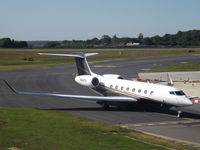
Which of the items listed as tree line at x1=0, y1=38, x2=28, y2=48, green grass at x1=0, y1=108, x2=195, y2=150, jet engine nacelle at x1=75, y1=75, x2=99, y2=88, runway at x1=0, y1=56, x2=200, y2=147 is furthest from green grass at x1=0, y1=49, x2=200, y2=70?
tree line at x1=0, y1=38, x2=28, y2=48

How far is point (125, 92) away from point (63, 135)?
1052 centimetres

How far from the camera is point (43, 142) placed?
53.6 feet

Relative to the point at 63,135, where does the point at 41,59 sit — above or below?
below

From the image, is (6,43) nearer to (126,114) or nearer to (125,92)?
(125,92)

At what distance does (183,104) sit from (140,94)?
344cm

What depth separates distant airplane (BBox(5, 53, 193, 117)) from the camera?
81.8 ft

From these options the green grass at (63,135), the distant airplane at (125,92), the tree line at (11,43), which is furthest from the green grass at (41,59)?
the tree line at (11,43)

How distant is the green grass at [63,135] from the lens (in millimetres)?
15953

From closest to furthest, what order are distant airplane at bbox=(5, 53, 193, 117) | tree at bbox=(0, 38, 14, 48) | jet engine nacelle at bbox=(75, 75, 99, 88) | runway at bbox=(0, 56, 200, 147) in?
runway at bbox=(0, 56, 200, 147)
distant airplane at bbox=(5, 53, 193, 117)
jet engine nacelle at bbox=(75, 75, 99, 88)
tree at bbox=(0, 38, 14, 48)

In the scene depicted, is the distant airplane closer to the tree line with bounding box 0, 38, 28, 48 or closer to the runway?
the runway

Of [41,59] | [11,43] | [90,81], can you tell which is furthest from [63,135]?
[11,43]

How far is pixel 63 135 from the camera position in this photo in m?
17.9

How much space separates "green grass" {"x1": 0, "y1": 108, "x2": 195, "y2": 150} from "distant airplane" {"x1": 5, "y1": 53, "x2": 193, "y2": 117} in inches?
178

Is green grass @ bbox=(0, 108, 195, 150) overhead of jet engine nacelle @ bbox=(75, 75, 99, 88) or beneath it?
beneath
